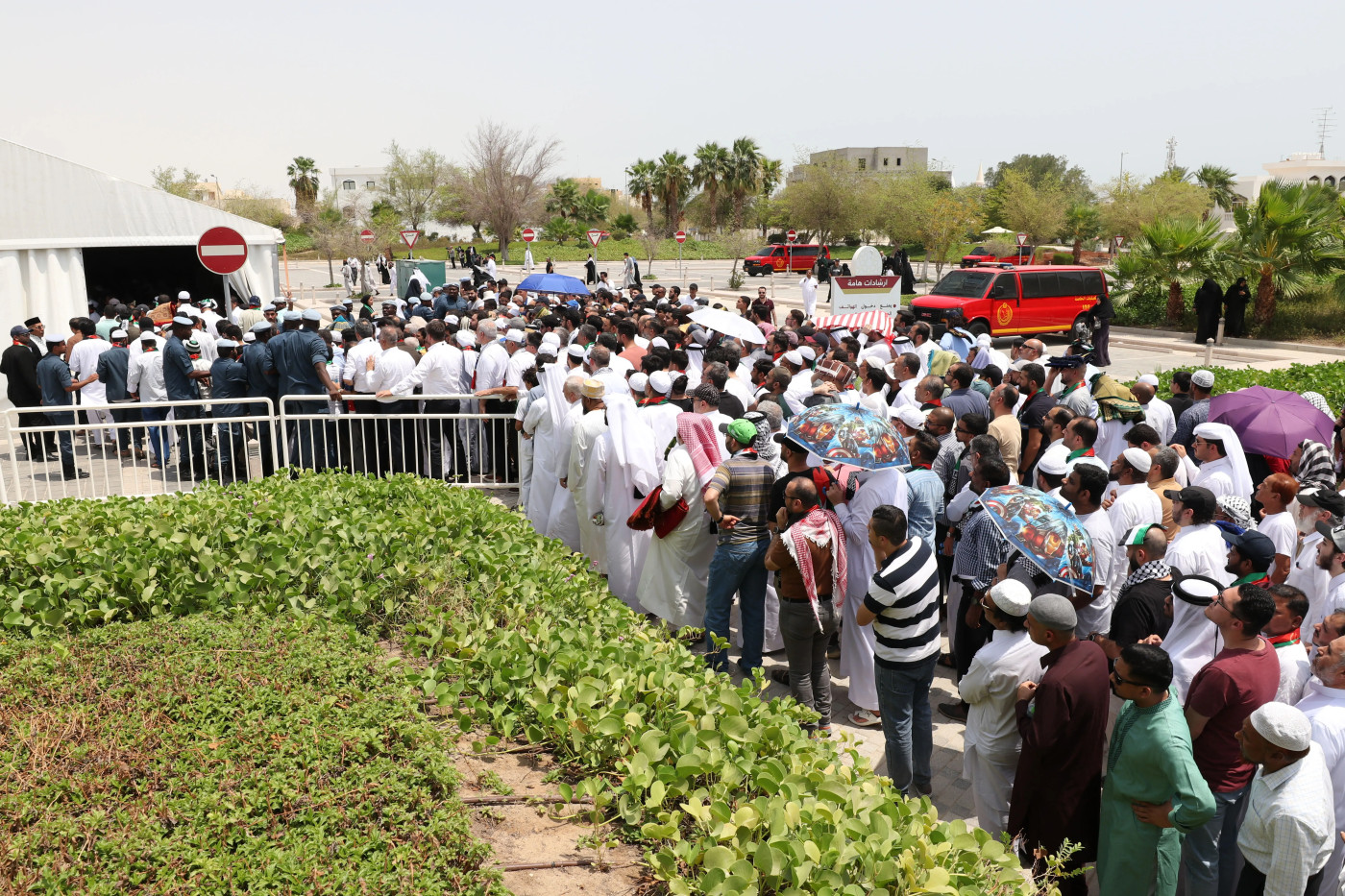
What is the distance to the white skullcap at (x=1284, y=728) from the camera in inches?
136

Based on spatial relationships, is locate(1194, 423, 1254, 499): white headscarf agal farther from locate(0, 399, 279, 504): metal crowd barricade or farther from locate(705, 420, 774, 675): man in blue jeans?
locate(0, 399, 279, 504): metal crowd barricade

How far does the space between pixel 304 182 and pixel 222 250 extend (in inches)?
2503

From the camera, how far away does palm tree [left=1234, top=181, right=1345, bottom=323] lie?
74.4 feet

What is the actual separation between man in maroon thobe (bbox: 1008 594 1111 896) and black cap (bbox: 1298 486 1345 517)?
2.30 metres

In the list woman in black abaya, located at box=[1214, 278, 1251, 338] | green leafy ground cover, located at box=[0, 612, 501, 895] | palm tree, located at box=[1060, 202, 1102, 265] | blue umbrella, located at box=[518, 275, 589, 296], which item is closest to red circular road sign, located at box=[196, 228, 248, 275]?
green leafy ground cover, located at box=[0, 612, 501, 895]

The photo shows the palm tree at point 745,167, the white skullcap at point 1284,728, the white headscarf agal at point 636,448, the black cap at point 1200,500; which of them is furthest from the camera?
the palm tree at point 745,167

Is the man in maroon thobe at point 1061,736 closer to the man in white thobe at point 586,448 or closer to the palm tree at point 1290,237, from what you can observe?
the man in white thobe at point 586,448

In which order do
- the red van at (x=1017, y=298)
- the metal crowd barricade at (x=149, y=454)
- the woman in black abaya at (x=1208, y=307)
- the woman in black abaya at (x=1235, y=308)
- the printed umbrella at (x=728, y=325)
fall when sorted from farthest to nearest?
the woman in black abaya at (x=1235, y=308) → the woman in black abaya at (x=1208, y=307) → the red van at (x=1017, y=298) → the printed umbrella at (x=728, y=325) → the metal crowd barricade at (x=149, y=454)

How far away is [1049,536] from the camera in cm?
471

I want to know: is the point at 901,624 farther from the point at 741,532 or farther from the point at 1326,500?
the point at 1326,500

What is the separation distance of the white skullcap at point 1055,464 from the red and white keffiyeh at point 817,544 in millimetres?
1629

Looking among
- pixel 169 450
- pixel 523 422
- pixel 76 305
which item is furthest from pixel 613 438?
pixel 76 305

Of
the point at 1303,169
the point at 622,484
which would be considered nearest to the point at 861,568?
the point at 622,484

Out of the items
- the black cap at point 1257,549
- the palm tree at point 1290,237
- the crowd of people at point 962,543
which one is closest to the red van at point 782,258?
the palm tree at point 1290,237
